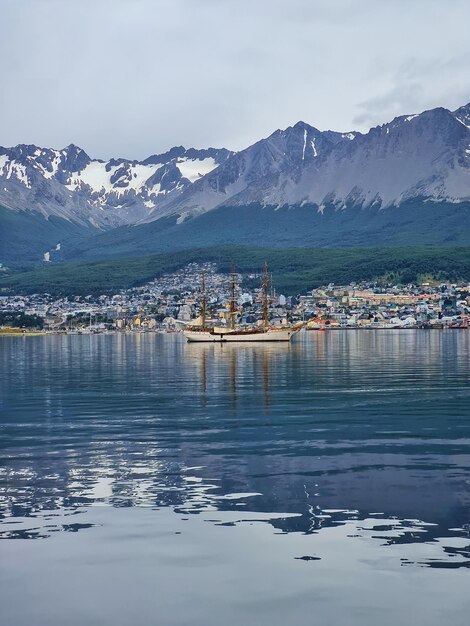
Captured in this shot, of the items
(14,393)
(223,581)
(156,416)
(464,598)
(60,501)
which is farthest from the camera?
(14,393)

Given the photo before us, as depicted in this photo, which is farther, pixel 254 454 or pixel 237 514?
pixel 254 454

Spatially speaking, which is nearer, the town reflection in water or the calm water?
the calm water

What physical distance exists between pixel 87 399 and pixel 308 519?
132ft

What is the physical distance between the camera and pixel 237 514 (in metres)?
27.8

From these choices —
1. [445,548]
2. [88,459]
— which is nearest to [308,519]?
[445,548]

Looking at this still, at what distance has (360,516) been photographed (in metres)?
27.4

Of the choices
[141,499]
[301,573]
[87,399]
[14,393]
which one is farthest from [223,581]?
[14,393]

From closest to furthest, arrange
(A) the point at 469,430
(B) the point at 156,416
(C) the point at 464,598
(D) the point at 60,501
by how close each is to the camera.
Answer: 1. (C) the point at 464,598
2. (D) the point at 60,501
3. (A) the point at 469,430
4. (B) the point at 156,416

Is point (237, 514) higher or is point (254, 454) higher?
point (254, 454)

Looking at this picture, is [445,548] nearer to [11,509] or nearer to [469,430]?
[11,509]

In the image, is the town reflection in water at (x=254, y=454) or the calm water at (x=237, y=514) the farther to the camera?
the town reflection in water at (x=254, y=454)

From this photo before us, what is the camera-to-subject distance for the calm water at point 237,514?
67.7 ft

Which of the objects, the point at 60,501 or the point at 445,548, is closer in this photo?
the point at 445,548

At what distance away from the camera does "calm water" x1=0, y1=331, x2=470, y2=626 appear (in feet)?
67.7
